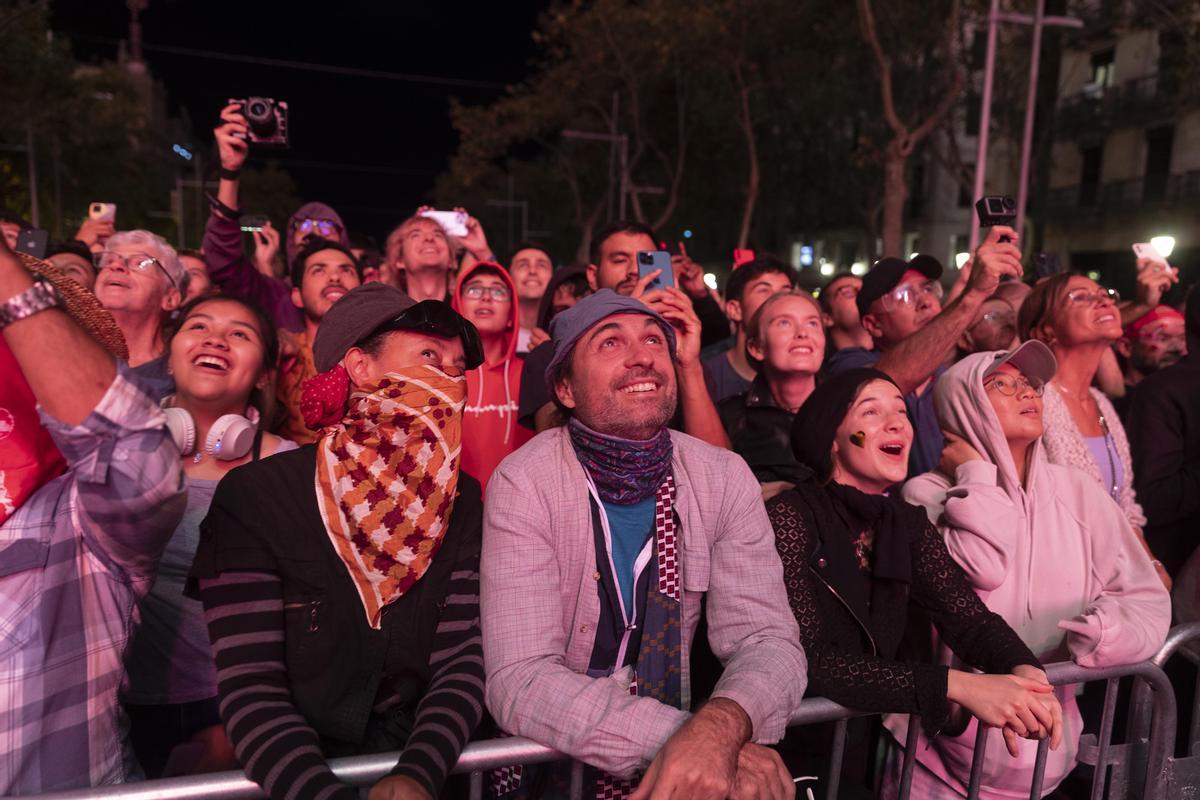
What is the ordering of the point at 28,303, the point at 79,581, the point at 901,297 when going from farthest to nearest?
the point at 901,297
the point at 79,581
the point at 28,303

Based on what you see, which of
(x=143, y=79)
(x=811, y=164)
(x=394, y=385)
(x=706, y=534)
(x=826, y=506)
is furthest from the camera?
(x=143, y=79)

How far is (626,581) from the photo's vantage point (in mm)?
2391

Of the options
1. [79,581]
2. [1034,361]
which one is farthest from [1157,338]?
[79,581]

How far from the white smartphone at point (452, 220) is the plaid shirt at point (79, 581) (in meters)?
3.53

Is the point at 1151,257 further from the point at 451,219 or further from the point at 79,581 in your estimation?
the point at 79,581

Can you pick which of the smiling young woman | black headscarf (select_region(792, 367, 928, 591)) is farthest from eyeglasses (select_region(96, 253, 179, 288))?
black headscarf (select_region(792, 367, 928, 591))

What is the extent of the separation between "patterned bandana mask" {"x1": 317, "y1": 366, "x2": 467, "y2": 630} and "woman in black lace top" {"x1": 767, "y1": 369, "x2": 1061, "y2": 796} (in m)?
1.08

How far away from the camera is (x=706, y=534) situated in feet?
7.98

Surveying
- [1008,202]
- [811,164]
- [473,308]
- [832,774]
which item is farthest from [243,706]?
[811,164]

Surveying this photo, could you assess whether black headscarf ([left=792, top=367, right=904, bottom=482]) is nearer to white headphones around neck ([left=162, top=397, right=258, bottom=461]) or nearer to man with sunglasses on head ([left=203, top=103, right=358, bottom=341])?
white headphones around neck ([left=162, top=397, right=258, bottom=461])

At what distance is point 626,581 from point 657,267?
156 centimetres

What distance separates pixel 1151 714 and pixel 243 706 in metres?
2.71

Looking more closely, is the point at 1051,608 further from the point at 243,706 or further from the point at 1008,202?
the point at 243,706

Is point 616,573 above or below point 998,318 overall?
below
